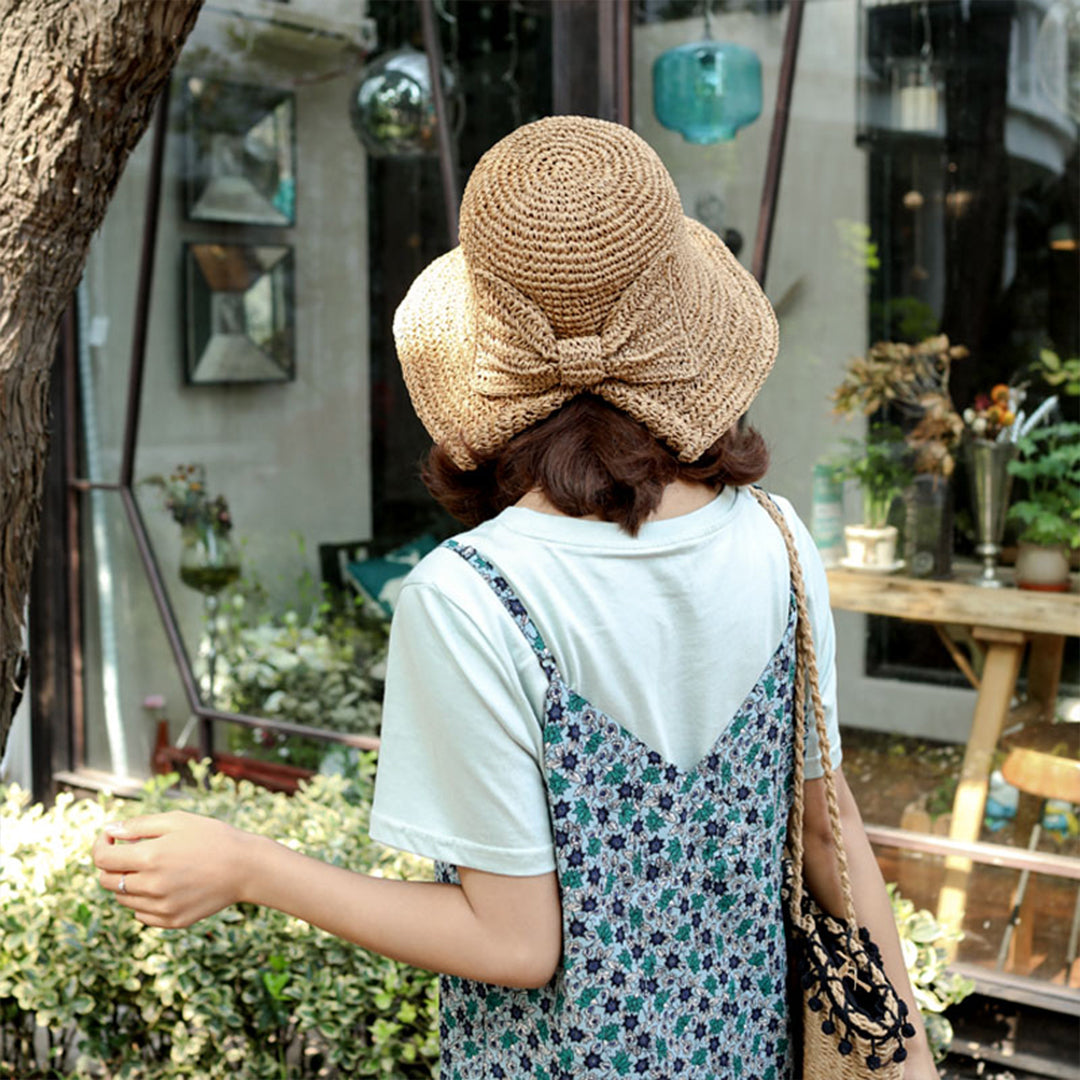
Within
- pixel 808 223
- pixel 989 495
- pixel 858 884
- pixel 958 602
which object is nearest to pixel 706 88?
pixel 808 223

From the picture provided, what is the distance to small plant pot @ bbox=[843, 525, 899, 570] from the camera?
314 cm

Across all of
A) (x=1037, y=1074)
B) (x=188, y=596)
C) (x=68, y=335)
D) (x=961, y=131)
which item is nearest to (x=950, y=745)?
(x=1037, y=1074)

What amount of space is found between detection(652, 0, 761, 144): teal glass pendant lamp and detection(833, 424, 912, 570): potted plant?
30.6 inches

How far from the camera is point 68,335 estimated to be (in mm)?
4266

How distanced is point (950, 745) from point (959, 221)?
113cm

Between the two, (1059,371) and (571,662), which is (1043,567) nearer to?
(1059,371)

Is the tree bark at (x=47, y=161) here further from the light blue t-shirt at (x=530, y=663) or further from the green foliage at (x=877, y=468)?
the green foliage at (x=877, y=468)

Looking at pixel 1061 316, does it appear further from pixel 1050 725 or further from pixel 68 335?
pixel 68 335

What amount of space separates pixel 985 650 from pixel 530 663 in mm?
2101

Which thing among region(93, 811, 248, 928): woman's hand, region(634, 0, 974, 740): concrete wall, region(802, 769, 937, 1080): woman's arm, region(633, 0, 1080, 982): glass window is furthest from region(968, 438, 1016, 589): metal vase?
region(93, 811, 248, 928): woman's hand

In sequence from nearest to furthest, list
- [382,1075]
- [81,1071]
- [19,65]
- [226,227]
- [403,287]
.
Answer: [19,65] < [382,1075] < [81,1071] < [403,287] < [226,227]

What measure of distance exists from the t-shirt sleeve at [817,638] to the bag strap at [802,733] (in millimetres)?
10

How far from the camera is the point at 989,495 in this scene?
3.03 m

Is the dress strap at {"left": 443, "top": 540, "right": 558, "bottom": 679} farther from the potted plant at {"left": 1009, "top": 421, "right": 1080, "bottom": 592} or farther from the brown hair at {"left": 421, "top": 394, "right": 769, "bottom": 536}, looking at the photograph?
the potted plant at {"left": 1009, "top": 421, "right": 1080, "bottom": 592}
